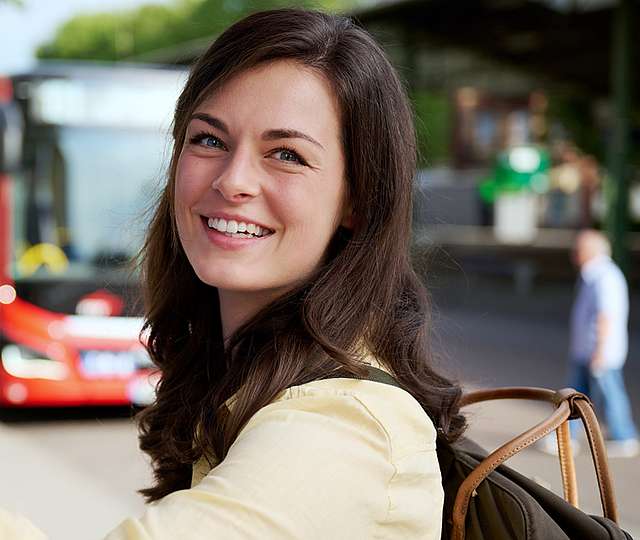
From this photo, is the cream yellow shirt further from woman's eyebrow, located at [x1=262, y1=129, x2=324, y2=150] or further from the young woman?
woman's eyebrow, located at [x1=262, y1=129, x2=324, y2=150]

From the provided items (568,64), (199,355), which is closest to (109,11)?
(568,64)

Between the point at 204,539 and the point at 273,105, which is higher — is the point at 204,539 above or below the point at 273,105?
below

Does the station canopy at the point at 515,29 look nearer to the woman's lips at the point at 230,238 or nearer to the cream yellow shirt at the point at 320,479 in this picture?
the woman's lips at the point at 230,238

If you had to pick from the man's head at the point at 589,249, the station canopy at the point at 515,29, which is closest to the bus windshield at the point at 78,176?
the man's head at the point at 589,249

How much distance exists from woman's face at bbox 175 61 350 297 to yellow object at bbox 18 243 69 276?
24.8 feet

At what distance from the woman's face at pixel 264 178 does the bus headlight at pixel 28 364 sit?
7250 mm

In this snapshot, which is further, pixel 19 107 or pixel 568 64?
pixel 568 64

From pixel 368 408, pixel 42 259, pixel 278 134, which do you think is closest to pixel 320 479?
pixel 368 408

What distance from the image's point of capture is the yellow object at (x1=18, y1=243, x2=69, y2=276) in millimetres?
8734

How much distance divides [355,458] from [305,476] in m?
0.07

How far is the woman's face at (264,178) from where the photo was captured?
1.41 m

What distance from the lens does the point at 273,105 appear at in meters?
1.40

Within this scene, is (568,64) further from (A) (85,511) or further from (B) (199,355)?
(B) (199,355)

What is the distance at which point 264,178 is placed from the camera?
4.63ft
